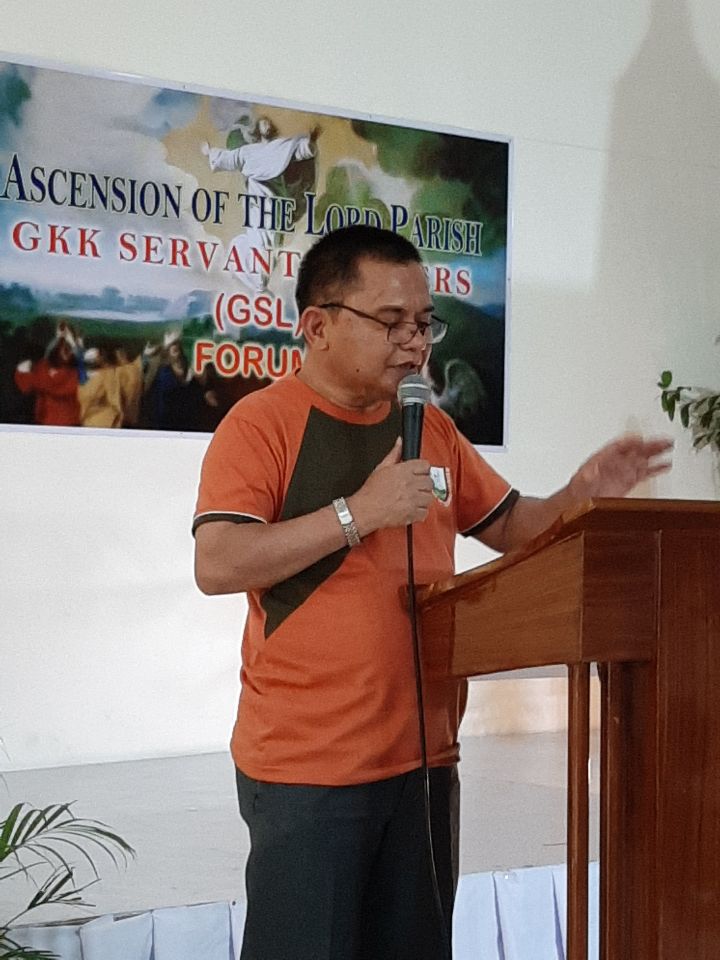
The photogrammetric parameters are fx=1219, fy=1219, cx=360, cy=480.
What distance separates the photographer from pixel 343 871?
1.54 m

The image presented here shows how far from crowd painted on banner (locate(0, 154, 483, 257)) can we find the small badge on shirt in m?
2.57

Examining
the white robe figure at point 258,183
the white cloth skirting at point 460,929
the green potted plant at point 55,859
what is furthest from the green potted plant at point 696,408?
the green potted plant at point 55,859

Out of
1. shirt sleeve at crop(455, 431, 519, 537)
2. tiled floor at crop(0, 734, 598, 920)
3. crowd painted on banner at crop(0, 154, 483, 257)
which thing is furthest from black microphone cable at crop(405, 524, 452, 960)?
crowd painted on banner at crop(0, 154, 483, 257)

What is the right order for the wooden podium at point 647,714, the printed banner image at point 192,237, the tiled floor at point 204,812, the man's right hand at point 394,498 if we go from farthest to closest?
the printed banner image at point 192,237 → the tiled floor at point 204,812 → the man's right hand at point 394,498 → the wooden podium at point 647,714

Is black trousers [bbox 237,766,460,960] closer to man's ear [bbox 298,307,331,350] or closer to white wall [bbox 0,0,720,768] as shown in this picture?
man's ear [bbox 298,307,331,350]

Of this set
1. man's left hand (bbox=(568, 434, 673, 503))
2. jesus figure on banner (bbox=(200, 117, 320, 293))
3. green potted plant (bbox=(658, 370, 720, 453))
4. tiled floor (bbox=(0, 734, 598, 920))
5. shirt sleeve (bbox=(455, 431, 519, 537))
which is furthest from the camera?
green potted plant (bbox=(658, 370, 720, 453))

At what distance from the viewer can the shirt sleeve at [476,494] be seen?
183 cm

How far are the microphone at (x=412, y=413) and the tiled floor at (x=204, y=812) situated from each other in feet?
3.99

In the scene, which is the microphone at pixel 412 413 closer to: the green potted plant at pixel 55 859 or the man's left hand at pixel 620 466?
the man's left hand at pixel 620 466

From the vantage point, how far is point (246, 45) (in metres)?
4.18

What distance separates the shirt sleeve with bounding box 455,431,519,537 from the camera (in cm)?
183

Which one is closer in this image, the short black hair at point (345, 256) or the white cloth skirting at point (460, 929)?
the short black hair at point (345, 256)

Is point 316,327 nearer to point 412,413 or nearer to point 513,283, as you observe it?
point 412,413

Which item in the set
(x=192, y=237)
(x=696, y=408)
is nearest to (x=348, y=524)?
(x=192, y=237)
